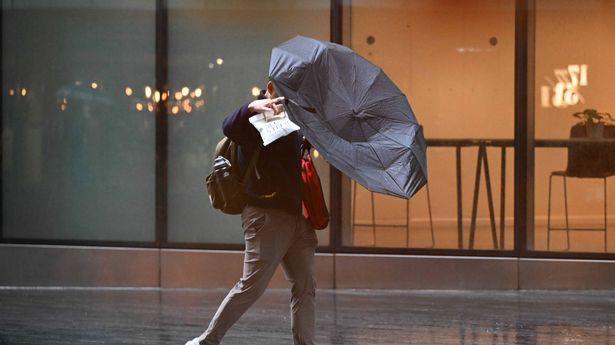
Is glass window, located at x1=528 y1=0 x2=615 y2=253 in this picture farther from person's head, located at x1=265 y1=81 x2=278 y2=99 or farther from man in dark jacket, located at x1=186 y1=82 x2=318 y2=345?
person's head, located at x1=265 y1=81 x2=278 y2=99

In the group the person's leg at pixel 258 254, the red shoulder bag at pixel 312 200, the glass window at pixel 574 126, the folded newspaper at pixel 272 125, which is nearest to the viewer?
the folded newspaper at pixel 272 125

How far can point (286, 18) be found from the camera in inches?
473

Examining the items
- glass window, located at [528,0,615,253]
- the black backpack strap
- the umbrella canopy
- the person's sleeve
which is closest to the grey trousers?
the black backpack strap

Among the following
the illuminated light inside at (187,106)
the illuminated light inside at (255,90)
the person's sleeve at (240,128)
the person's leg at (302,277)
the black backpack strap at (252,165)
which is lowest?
the person's leg at (302,277)

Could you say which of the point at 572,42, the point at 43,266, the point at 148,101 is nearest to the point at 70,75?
the point at 148,101

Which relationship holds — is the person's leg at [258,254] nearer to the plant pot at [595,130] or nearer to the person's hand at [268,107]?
the person's hand at [268,107]

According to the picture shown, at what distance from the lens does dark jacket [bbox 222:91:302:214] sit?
745 centimetres

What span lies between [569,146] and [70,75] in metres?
4.88

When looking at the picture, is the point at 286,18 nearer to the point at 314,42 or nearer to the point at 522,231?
the point at 522,231

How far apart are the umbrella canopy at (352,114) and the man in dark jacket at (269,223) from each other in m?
0.41

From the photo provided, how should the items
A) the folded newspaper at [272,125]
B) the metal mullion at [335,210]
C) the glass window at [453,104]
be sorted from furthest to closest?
the metal mullion at [335,210] → the glass window at [453,104] → the folded newspaper at [272,125]

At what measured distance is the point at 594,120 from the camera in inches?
461

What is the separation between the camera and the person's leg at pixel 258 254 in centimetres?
744


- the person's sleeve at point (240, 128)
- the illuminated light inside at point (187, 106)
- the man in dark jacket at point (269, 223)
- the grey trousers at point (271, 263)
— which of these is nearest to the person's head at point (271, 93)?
the man in dark jacket at point (269, 223)
